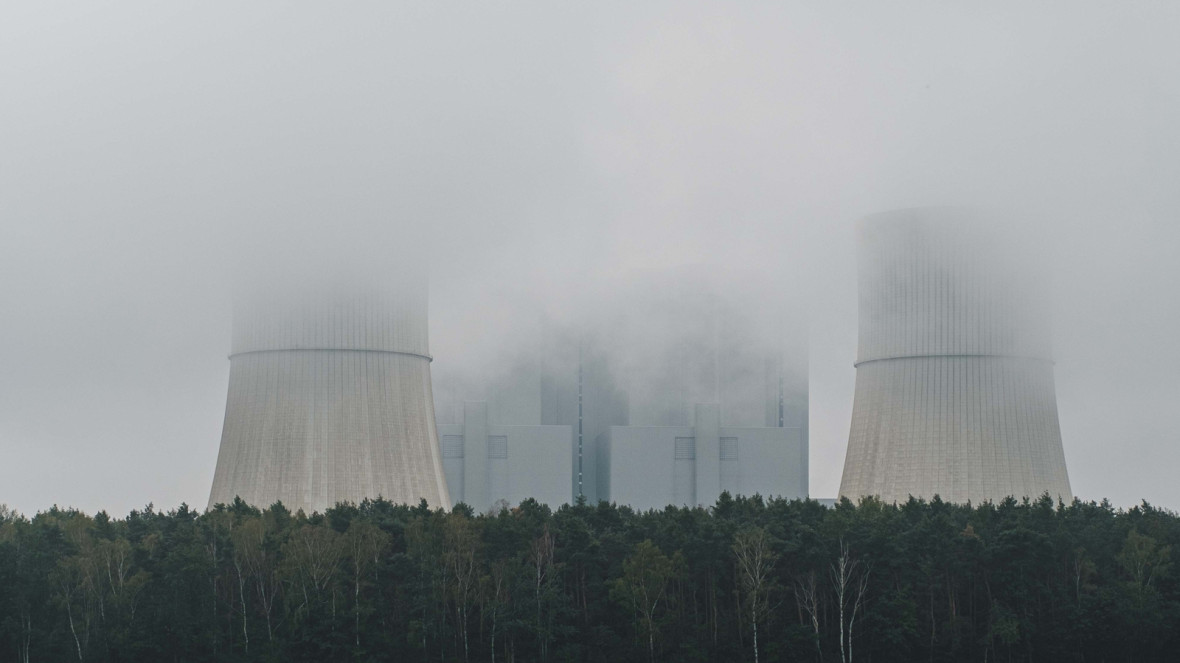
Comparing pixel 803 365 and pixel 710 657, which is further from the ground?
pixel 803 365

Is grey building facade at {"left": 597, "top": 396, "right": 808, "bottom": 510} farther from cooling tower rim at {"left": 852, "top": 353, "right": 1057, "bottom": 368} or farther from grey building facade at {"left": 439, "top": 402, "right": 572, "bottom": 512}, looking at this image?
cooling tower rim at {"left": 852, "top": 353, "right": 1057, "bottom": 368}

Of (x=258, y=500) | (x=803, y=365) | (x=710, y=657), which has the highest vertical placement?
(x=803, y=365)

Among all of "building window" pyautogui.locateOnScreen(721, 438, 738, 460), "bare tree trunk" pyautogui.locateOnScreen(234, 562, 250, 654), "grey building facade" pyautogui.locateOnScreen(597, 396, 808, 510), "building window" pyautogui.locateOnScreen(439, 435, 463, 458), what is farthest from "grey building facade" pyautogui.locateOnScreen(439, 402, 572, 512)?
"bare tree trunk" pyautogui.locateOnScreen(234, 562, 250, 654)

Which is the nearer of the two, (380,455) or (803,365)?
(380,455)

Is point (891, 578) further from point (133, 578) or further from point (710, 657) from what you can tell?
point (133, 578)

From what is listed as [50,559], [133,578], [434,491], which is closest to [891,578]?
[434,491]

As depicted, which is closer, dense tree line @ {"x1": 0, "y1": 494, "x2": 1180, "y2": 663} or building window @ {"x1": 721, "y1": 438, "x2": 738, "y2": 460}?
dense tree line @ {"x1": 0, "y1": 494, "x2": 1180, "y2": 663}

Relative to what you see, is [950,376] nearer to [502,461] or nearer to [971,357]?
[971,357]
